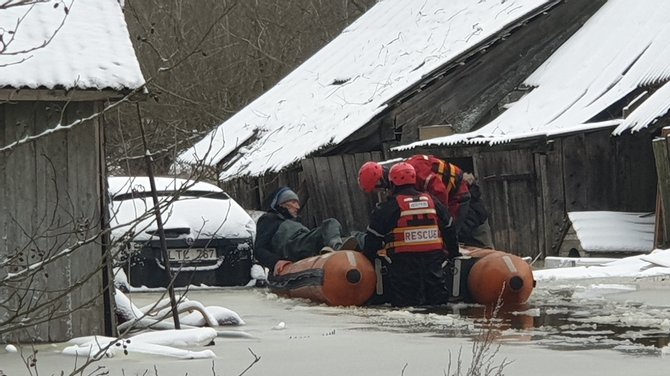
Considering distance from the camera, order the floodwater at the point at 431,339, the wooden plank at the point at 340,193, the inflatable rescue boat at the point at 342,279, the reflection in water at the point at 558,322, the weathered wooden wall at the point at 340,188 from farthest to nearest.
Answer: the wooden plank at the point at 340,193 < the weathered wooden wall at the point at 340,188 < the inflatable rescue boat at the point at 342,279 < the reflection in water at the point at 558,322 < the floodwater at the point at 431,339

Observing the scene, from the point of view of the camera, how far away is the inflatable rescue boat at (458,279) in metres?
14.4

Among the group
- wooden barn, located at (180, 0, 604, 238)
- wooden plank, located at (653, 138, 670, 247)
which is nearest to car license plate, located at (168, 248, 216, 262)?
wooden plank, located at (653, 138, 670, 247)

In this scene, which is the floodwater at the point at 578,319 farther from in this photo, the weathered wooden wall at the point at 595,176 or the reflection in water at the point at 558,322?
the weathered wooden wall at the point at 595,176

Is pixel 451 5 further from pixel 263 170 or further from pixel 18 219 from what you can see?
pixel 18 219

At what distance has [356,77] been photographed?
29672 mm

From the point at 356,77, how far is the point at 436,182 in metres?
14.3

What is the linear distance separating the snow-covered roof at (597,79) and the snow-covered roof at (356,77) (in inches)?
49.0

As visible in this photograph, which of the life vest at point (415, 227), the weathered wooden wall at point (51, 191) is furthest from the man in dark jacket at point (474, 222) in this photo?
the weathered wooden wall at point (51, 191)

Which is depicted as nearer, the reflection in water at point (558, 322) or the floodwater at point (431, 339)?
the floodwater at point (431, 339)

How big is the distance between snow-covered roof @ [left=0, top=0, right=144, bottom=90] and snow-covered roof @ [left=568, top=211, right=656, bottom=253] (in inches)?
431

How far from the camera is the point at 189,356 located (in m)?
9.77

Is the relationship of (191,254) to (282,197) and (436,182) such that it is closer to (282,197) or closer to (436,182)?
(282,197)

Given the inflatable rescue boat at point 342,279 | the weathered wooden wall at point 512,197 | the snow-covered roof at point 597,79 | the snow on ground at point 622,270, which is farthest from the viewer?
the weathered wooden wall at point 512,197

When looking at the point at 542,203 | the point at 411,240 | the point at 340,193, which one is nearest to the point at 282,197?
the point at 411,240
